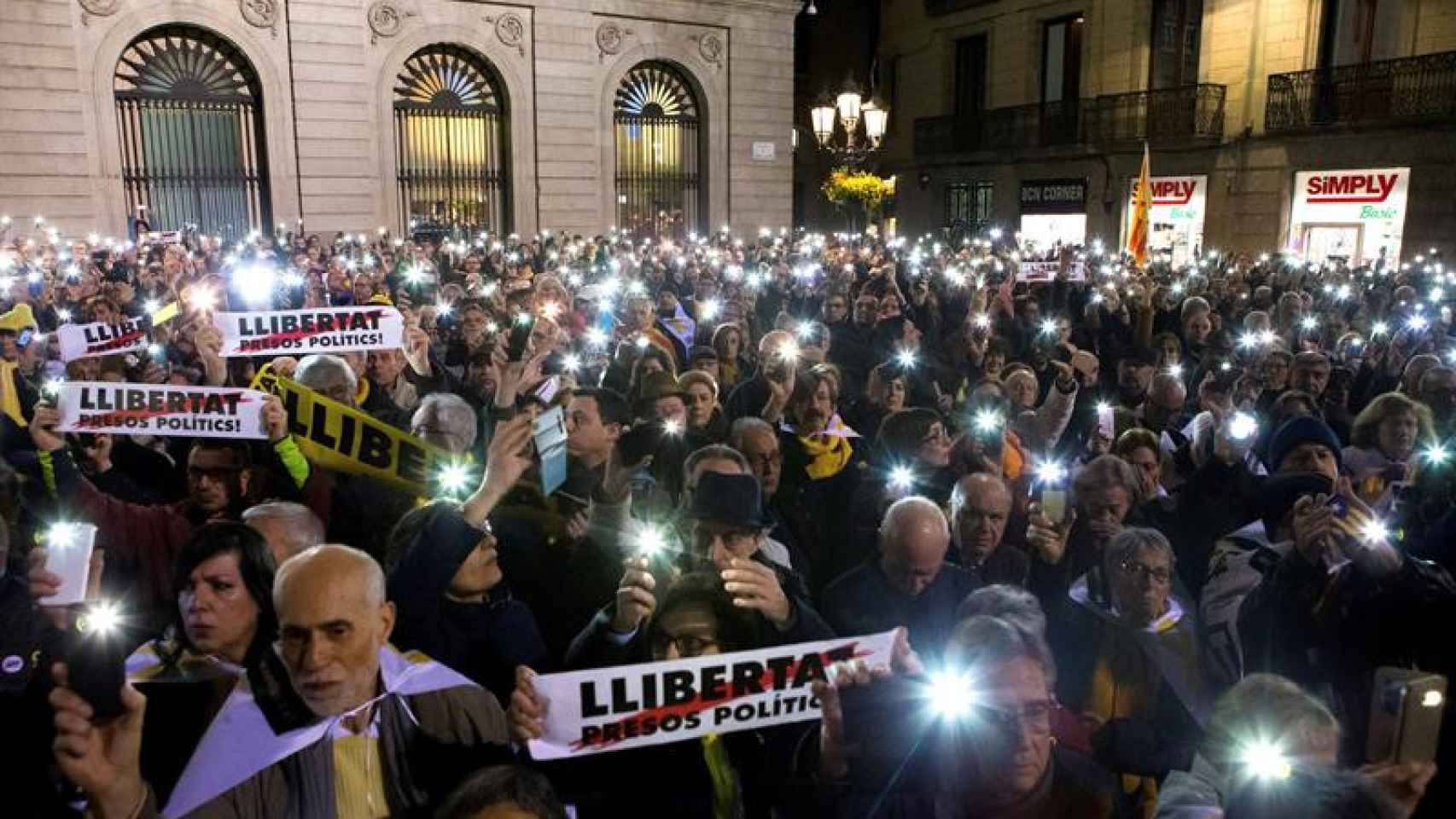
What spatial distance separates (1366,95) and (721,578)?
2429cm

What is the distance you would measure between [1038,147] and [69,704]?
102 feet

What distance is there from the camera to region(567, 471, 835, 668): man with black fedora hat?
3086 millimetres

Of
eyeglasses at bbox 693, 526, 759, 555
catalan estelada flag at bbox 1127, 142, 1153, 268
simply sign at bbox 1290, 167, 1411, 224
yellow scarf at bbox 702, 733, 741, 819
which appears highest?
simply sign at bbox 1290, 167, 1411, 224

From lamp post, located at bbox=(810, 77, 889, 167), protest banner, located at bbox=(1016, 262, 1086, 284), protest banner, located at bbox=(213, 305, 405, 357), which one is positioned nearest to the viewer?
protest banner, located at bbox=(213, 305, 405, 357)

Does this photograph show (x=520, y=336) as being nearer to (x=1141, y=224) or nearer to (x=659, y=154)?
(x=1141, y=224)

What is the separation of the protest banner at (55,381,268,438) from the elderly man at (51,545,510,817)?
210 cm

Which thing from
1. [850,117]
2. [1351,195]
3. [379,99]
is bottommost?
[1351,195]

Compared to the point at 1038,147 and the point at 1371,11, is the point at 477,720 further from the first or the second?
the point at 1038,147

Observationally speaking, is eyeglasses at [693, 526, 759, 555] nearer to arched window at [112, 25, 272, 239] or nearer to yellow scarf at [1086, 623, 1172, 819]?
yellow scarf at [1086, 623, 1172, 819]

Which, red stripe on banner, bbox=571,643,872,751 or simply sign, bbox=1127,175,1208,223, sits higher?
simply sign, bbox=1127,175,1208,223

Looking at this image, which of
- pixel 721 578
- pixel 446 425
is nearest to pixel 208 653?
pixel 721 578

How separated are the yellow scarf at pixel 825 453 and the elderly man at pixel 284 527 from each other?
9.70 ft

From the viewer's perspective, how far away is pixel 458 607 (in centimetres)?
344

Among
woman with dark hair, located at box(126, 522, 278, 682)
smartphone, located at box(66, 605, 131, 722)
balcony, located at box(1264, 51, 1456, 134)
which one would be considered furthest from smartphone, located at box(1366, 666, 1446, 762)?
balcony, located at box(1264, 51, 1456, 134)
